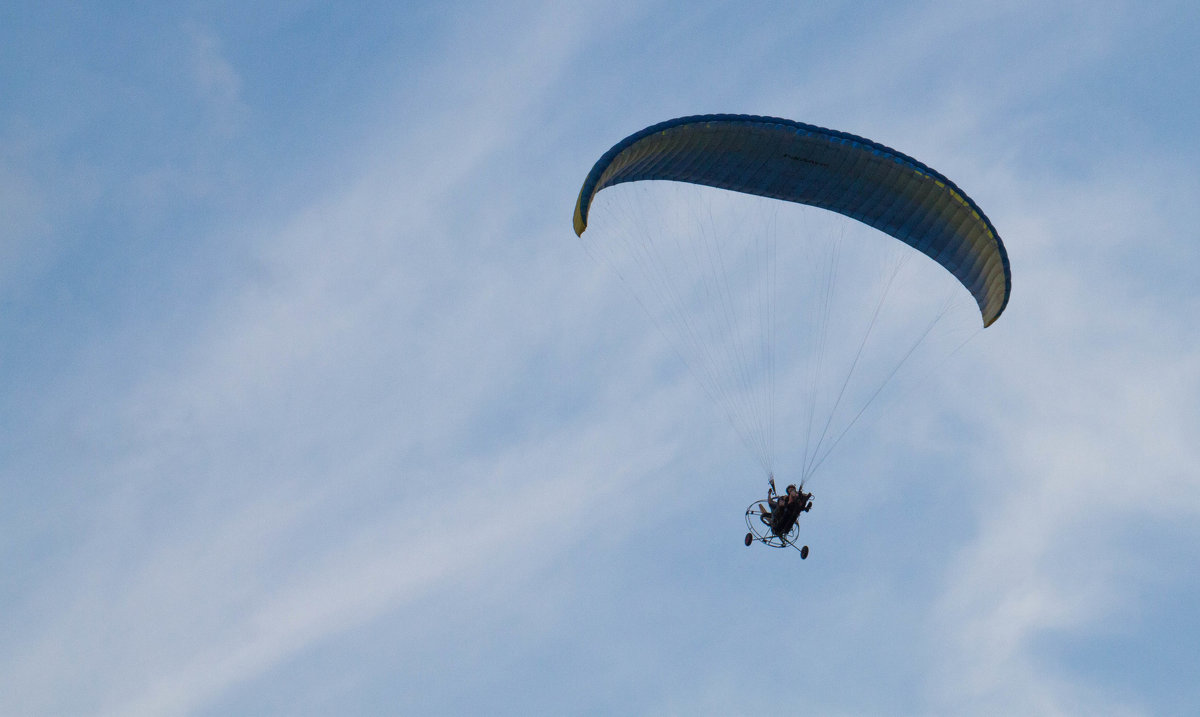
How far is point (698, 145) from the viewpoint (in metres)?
32.5

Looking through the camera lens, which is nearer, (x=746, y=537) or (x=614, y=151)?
(x=614, y=151)

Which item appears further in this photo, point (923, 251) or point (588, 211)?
point (923, 251)

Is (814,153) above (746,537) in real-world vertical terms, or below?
above

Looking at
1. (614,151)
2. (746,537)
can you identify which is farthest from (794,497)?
(614,151)

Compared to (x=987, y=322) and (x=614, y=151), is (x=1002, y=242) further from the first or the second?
(x=614, y=151)

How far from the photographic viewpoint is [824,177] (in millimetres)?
33594

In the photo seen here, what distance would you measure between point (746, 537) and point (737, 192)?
7.00 metres

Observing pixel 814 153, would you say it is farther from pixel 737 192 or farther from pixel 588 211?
pixel 588 211

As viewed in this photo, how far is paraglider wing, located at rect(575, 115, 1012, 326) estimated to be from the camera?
1259 inches

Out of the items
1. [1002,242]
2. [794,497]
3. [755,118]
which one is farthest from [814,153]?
[794,497]

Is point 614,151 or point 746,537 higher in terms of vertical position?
point 614,151

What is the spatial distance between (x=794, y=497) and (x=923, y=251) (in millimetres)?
5982

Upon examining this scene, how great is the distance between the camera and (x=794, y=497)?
33219mm

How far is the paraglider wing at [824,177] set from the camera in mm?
31969
